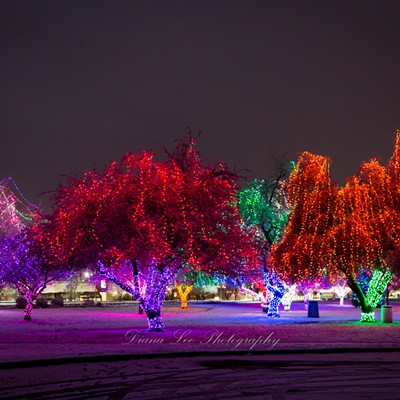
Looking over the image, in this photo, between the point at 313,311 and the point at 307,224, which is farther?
the point at 313,311

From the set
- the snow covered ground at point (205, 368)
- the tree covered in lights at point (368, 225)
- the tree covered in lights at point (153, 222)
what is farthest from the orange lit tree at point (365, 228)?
the snow covered ground at point (205, 368)

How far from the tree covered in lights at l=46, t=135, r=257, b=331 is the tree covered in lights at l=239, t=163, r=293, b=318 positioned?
15797mm

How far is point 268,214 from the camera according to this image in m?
48.2

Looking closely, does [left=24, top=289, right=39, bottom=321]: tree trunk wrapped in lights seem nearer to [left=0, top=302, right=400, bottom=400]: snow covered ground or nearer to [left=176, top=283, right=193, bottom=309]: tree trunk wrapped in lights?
[left=0, top=302, right=400, bottom=400]: snow covered ground

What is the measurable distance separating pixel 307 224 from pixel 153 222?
442 inches

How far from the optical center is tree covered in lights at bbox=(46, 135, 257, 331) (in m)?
29.8

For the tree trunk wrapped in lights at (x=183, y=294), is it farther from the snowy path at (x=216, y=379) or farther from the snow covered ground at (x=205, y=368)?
the snowy path at (x=216, y=379)

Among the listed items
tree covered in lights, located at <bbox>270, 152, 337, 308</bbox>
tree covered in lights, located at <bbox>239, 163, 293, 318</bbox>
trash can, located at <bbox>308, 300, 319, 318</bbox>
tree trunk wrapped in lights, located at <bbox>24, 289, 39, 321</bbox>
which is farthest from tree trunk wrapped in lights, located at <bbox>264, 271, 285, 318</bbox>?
tree trunk wrapped in lights, located at <bbox>24, 289, 39, 321</bbox>

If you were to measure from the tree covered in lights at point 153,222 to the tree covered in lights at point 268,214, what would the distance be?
15797 mm

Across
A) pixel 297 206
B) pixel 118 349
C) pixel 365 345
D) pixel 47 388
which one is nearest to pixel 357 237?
pixel 297 206

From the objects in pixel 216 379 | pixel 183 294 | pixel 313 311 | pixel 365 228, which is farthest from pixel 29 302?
pixel 216 379

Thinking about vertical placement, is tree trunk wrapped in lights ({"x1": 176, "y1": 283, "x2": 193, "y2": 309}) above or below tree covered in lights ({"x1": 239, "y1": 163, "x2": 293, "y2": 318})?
below

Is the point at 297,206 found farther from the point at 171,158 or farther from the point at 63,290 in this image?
the point at 63,290

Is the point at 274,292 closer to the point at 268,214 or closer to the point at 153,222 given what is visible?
the point at 268,214
